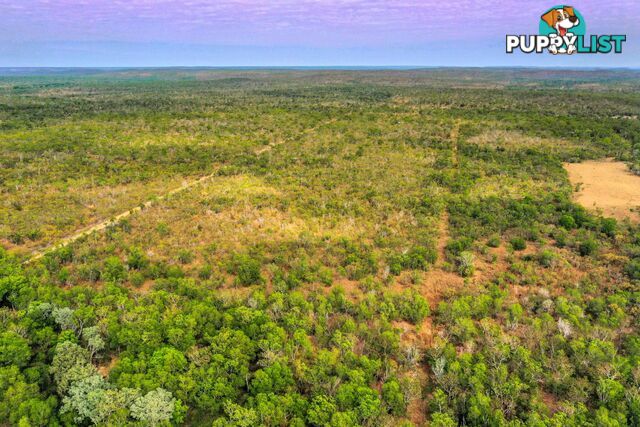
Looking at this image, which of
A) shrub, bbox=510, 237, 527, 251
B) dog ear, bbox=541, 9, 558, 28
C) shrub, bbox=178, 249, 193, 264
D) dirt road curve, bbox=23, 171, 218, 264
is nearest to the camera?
shrub, bbox=178, 249, 193, 264

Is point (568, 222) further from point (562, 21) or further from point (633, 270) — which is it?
point (562, 21)

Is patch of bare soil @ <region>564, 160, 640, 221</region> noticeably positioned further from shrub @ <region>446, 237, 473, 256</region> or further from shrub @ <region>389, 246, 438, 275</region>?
shrub @ <region>389, 246, 438, 275</region>

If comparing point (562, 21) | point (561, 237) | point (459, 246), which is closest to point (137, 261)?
point (459, 246)

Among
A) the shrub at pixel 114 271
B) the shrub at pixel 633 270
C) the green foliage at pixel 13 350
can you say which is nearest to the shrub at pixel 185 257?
the shrub at pixel 114 271

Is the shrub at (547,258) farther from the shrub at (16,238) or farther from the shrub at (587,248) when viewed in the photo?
the shrub at (16,238)

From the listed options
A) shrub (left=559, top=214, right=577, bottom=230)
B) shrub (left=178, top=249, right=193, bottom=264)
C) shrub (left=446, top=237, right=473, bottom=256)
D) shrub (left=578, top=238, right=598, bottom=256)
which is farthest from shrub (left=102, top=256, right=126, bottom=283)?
shrub (left=559, top=214, right=577, bottom=230)

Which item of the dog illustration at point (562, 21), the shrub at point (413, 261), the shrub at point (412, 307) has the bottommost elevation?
the shrub at point (412, 307)

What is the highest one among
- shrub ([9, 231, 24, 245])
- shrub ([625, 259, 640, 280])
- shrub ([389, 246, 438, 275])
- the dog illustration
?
the dog illustration

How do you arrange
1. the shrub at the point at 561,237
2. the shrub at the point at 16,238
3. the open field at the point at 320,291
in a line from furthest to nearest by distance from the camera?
the shrub at the point at 16,238
the shrub at the point at 561,237
the open field at the point at 320,291
